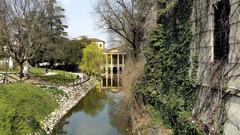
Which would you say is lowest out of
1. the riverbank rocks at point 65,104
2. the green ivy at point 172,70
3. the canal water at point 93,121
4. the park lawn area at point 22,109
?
the canal water at point 93,121

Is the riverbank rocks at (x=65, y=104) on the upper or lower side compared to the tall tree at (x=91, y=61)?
lower

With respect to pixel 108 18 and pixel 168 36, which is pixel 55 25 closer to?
pixel 108 18

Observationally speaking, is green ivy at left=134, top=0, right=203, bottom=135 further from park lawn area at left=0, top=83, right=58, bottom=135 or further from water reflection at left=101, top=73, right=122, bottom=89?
water reflection at left=101, top=73, right=122, bottom=89

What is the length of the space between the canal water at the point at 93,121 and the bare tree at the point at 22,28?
6.77m

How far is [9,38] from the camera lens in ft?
102

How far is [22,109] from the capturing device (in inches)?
738

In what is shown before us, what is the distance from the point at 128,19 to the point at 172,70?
20.4 meters

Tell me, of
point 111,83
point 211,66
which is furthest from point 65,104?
point 111,83

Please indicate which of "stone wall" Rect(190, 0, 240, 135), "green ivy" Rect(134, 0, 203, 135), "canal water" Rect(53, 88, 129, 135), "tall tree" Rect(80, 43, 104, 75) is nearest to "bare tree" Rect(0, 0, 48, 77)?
"canal water" Rect(53, 88, 129, 135)

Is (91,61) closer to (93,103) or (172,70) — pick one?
(93,103)

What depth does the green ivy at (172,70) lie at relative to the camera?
1142 centimetres

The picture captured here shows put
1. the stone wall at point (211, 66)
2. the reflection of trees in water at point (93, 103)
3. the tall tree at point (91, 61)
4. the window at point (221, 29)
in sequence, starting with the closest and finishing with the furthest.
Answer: the stone wall at point (211, 66), the window at point (221, 29), the reflection of trees in water at point (93, 103), the tall tree at point (91, 61)

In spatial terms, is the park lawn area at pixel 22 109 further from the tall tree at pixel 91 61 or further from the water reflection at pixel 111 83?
the tall tree at pixel 91 61

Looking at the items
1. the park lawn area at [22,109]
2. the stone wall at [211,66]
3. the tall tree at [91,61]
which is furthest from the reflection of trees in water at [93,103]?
the tall tree at [91,61]
